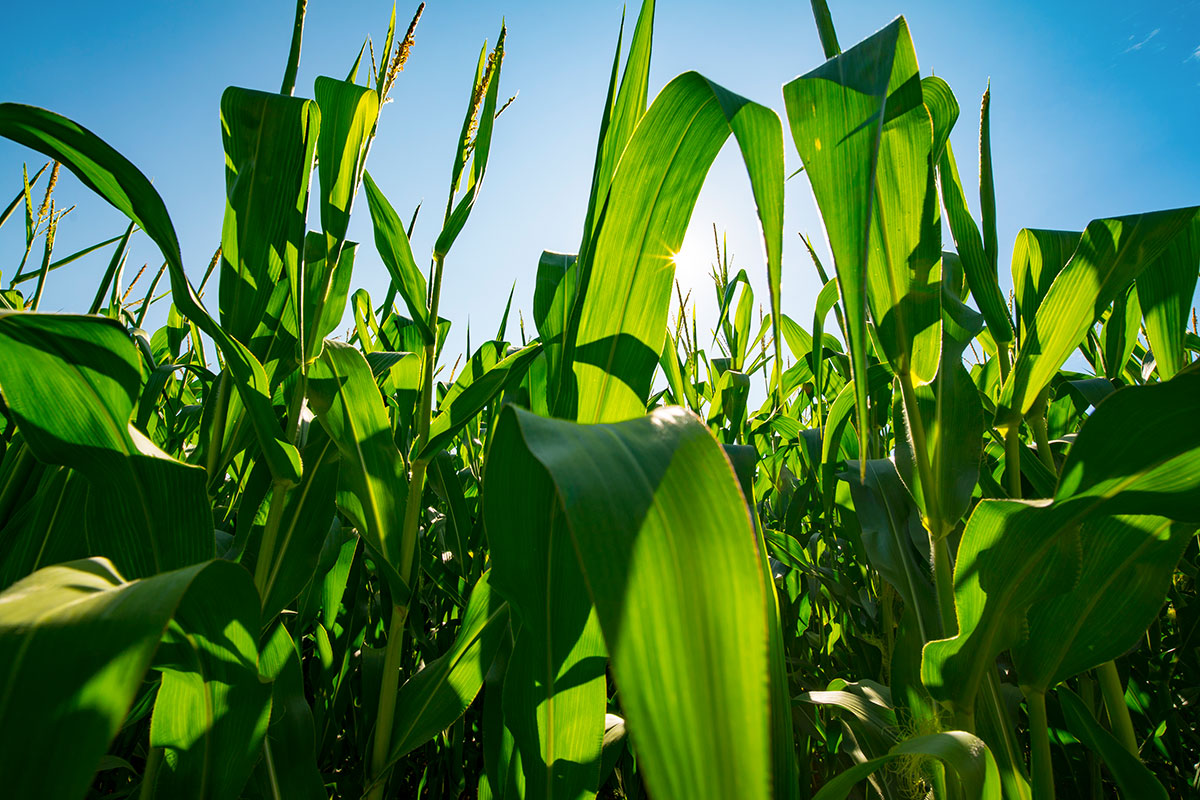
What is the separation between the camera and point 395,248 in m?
0.88

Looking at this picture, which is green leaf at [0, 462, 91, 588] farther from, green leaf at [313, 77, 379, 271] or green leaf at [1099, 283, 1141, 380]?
green leaf at [1099, 283, 1141, 380]

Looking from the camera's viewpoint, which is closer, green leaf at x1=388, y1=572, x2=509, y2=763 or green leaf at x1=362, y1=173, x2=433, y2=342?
A: green leaf at x1=388, y1=572, x2=509, y2=763

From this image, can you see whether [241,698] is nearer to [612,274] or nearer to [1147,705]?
[612,274]

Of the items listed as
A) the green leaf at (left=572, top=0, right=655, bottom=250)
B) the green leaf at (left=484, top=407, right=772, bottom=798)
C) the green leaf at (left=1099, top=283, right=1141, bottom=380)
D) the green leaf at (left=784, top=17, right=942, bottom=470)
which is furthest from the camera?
the green leaf at (left=1099, top=283, right=1141, bottom=380)

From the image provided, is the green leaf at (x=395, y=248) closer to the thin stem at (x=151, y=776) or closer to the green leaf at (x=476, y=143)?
the green leaf at (x=476, y=143)

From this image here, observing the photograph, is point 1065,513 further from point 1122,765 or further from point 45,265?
point 45,265

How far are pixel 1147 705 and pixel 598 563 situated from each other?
147cm


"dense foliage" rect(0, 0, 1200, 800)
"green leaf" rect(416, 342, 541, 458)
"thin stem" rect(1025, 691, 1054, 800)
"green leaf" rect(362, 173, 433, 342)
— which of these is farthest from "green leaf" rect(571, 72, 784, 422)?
"thin stem" rect(1025, 691, 1054, 800)

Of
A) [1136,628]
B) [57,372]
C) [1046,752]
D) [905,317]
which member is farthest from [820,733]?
[57,372]

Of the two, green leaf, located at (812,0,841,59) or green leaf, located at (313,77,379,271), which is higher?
green leaf, located at (812,0,841,59)

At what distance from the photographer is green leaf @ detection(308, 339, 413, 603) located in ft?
2.46

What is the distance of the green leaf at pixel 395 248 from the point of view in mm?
873

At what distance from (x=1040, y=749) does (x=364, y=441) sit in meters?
0.81

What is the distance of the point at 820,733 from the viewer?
111cm
